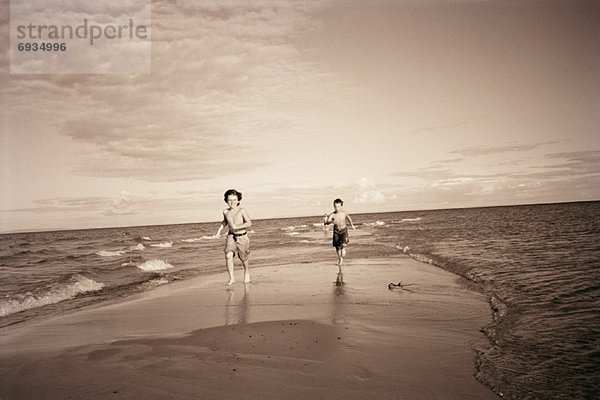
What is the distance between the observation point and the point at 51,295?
1102 cm

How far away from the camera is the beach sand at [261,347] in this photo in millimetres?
3656

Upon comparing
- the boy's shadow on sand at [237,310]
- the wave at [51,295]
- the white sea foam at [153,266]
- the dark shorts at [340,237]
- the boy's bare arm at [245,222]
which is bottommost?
the white sea foam at [153,266]

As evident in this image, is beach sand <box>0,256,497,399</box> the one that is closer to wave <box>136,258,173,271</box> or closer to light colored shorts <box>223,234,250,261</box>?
light colored shorts <box>223,234,250,261</box>

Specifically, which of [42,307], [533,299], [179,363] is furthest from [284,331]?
[42,307]

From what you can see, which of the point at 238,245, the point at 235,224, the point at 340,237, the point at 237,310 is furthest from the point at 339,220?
the point at 237,310

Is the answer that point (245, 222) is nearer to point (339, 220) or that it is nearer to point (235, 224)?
point (235, 224)

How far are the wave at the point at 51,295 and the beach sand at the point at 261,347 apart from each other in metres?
2.77

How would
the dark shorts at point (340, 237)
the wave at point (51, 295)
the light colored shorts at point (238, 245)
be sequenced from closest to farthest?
the wave at point (51, 295) < the light colored shorts at point (238, 245) < the dark shorts at point (340, 237)

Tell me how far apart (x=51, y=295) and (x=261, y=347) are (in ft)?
31.1

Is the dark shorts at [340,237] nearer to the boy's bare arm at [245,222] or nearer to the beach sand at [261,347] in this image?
the beach sand at [261,347]

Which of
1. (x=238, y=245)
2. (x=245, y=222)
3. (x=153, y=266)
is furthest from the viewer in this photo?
(x=153, y=266)

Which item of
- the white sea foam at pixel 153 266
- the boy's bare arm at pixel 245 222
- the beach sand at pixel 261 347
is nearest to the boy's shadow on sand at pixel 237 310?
the beach sand at pixel 261 347

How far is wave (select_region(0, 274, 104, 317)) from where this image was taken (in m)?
9.74

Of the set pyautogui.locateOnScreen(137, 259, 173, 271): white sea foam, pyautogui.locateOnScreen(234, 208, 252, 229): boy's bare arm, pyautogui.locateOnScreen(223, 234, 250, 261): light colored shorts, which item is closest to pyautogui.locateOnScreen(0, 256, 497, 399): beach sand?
pyautogui.locateOnScreen(223, 234, 250, 261): light colored shorts
